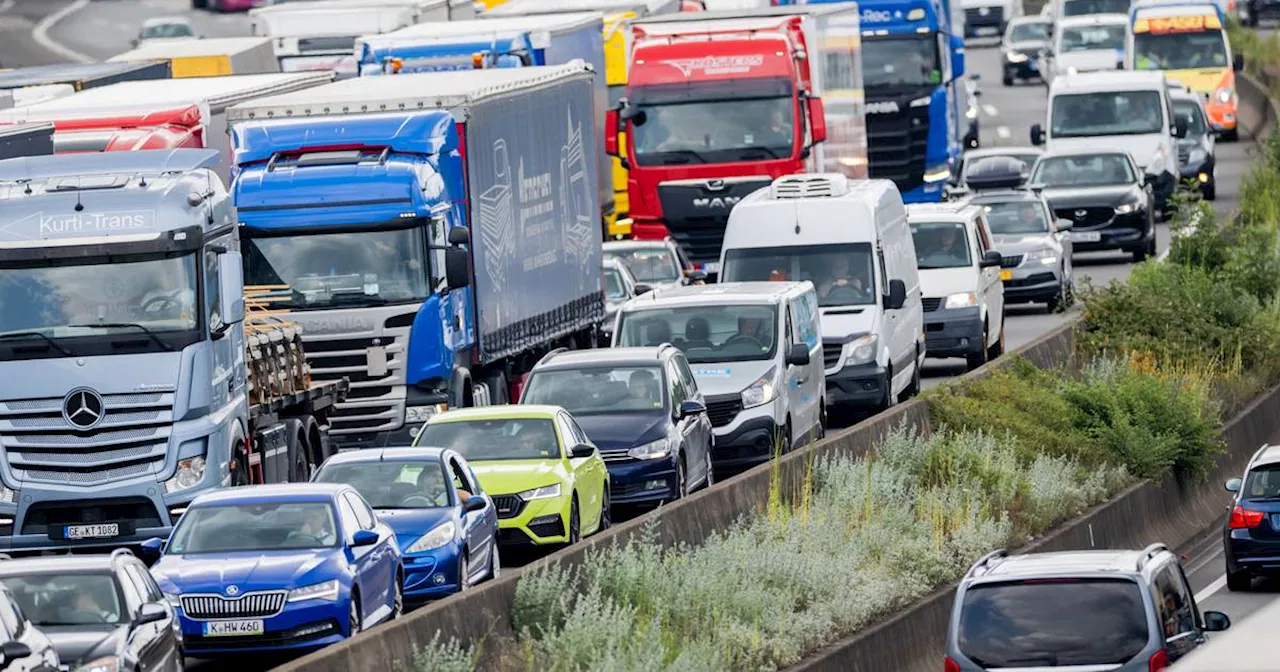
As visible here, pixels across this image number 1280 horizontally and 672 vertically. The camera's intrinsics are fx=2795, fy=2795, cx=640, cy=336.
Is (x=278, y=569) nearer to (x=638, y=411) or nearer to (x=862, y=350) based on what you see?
(x=638, y=411)

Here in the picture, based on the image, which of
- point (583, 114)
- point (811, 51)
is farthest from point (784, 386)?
point (811, 51)

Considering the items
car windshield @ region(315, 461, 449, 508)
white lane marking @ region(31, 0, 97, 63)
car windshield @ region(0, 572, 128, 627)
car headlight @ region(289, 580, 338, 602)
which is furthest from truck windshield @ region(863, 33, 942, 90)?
car windshield @ region(0, 572, 128, 627)

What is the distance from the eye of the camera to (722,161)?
38.1m

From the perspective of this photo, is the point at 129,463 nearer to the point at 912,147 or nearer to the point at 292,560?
the point at 292,560

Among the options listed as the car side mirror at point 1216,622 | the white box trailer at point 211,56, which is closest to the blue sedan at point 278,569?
the car side mirror at point 1216,622

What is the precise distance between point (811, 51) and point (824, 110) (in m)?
1.30

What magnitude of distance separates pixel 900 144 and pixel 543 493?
26405 mm

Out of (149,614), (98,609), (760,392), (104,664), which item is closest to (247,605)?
(98,609)

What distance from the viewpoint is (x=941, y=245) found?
34.9 meters

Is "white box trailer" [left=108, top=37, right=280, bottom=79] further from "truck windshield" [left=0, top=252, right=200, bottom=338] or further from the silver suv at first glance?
the silver suv

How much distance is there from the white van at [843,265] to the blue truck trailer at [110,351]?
9.18m

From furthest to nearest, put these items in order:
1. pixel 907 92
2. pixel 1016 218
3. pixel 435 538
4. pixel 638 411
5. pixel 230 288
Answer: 1. pixel 907 92
2. pixel 1016 218
3. pixel 638 411
4. pixel 230 288
5. pixel 435 538

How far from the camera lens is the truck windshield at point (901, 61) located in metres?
47.6

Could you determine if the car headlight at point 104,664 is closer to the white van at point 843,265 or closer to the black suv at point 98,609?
the black suv at point 98,609
